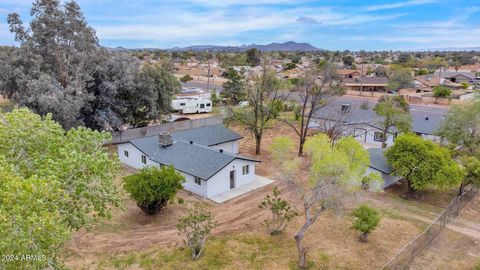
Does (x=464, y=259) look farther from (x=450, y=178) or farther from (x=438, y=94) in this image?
(x=438, y=94)

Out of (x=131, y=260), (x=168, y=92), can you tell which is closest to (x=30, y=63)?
(x=168, y=92)

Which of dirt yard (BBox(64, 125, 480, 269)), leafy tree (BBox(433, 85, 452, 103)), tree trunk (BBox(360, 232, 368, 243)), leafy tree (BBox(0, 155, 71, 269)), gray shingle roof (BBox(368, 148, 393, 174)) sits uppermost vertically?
leafy tree (BBox(0, 155, 71, 269))

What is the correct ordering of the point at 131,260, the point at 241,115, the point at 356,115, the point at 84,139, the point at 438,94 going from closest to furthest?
1. the point at 84,139
2. the point at 131,260
3. the point at 241,115
4. the point at 356,115
5. the point at 438,94

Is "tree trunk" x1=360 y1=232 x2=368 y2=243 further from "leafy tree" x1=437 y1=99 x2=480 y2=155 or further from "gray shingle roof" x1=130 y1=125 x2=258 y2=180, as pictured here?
"leafy tree" x1=437 y1=99 x2=480 y2=155

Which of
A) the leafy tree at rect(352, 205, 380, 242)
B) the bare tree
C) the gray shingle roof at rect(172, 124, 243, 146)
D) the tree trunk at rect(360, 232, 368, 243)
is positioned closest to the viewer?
the leafy tree at rect(352, 205, 380, 242)

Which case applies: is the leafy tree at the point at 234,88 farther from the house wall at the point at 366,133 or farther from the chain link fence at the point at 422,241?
the chain link fence at the point at 422,241

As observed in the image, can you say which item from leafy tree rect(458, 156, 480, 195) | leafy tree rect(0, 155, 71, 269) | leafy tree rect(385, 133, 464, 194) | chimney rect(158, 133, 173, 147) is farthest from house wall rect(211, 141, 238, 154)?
leafy tree rect(0, 155, 71, 269)

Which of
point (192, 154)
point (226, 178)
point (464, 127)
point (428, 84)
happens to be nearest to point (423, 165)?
point (464, 127)
